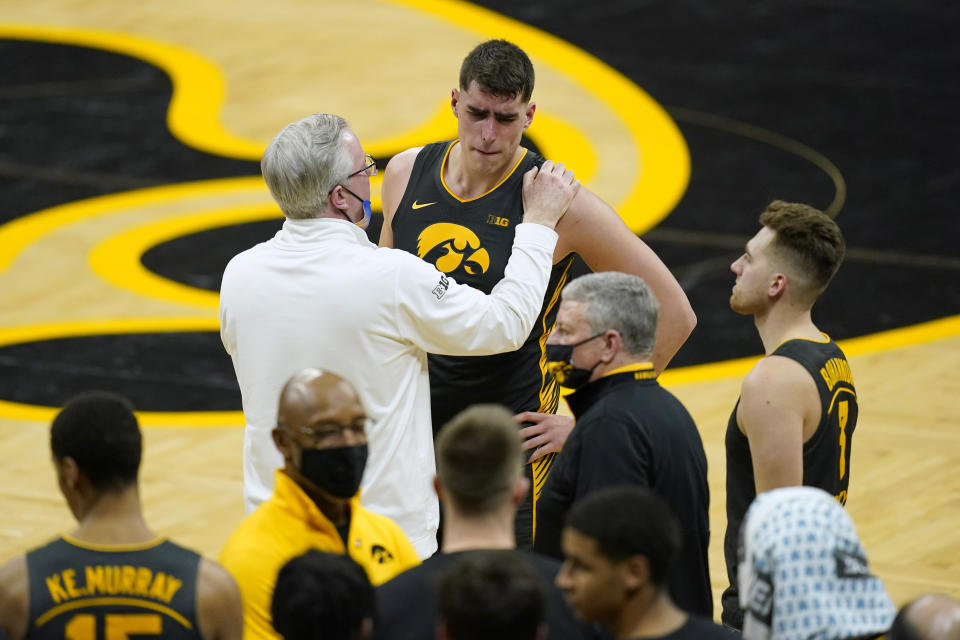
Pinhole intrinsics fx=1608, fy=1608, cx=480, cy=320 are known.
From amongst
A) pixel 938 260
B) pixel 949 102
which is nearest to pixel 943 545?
pixel 938 260

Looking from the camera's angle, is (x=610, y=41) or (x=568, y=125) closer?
(x=568, y=125)

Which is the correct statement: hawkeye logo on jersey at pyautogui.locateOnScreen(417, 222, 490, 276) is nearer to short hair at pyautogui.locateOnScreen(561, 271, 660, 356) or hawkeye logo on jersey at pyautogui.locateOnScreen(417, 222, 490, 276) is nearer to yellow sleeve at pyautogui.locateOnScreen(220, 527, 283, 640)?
short hair at pyautogui.locateOnScreen(561, 271, 660, 356)

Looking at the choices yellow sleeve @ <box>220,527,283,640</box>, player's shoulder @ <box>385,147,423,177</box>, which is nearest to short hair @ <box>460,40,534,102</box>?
player's shoulder @ <box>385,147,423,177</box>

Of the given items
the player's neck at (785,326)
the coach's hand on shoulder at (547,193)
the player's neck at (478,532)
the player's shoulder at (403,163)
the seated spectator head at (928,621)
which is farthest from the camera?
the player's shoulder at (403,163)

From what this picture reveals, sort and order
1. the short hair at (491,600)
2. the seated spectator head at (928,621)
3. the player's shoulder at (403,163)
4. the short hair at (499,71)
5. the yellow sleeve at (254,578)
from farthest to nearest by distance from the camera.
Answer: the player's shoulder at (403,163) < the short hair at (499,71) < the yellow sleeve at (254,578) < the seated spectator head at (928,621) < the short hair at (491,600)

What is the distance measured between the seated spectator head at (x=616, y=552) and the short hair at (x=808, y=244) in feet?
4.98

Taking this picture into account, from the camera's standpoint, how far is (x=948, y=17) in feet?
43.6

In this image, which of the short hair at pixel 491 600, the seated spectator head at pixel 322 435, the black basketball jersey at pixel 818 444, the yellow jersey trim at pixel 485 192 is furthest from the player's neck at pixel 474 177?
the short hair at pixel 491 600

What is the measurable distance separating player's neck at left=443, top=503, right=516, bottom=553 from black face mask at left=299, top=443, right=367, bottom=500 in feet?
1.33

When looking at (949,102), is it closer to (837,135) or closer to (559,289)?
(837,135)

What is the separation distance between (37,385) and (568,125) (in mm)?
4821

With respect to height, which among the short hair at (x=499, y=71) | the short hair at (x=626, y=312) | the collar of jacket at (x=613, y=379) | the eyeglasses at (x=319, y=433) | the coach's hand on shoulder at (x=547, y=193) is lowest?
the eyeglasses at (x=319, y=433)

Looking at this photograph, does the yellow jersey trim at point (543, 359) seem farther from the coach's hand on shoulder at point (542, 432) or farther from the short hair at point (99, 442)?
the short hair at point (99, 442)

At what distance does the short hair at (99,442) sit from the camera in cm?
306
